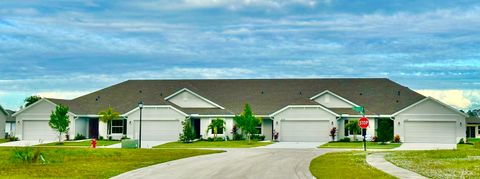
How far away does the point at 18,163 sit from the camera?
110 ft

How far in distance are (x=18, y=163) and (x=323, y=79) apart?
4763 centimetres

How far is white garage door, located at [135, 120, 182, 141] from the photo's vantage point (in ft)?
224

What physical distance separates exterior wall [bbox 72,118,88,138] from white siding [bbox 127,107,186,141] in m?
5.36

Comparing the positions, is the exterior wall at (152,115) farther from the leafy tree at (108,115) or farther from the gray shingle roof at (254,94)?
the leafy tree at (108,115)

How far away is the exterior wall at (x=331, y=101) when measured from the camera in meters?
70.5

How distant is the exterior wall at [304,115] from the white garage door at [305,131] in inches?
15.3

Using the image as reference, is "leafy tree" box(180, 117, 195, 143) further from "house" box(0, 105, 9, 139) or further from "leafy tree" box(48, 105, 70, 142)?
"house" box(0, 105, 9, 139)

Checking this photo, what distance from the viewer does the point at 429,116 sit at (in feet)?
211

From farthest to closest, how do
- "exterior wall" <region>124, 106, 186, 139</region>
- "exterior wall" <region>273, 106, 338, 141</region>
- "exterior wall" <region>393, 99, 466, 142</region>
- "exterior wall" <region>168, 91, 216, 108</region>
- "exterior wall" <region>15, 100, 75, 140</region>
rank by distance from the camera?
"exterior wall" <region>168, 91, 216, 108</region> → "exterior wall" <region>15, 100, 75, 140</region> → "exterior wall" <region>124, 106, 186, 139</region> → "exterior wall" <region>273, 106, 338, 141</region> → "exterior wall" <region>393, 99, 466, 142</region>

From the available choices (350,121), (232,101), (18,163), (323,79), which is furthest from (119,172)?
(323,79)

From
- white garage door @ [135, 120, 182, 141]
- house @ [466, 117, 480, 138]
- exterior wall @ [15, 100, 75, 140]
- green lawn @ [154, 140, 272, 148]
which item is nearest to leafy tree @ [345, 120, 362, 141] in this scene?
green lawn @ [154, 140, 272, 148]

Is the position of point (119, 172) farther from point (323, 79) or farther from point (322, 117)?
point (323, 79)

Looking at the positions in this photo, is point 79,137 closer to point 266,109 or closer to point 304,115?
point 266,109

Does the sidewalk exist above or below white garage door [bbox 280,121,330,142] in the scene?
below
